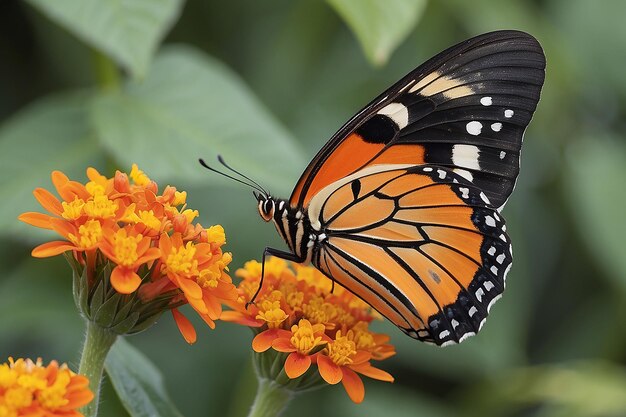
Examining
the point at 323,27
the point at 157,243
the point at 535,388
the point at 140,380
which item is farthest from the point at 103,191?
the point at 323,27

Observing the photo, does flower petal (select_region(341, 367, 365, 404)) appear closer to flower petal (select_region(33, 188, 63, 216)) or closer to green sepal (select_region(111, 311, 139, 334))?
green sepal (select_region(111, 311, 139, 334))

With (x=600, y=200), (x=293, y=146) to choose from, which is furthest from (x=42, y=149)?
(x=600, y=200)

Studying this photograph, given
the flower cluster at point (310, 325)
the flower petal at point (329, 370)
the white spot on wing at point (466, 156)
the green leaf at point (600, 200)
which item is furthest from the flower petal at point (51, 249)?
the green leaf at point (600, 200)

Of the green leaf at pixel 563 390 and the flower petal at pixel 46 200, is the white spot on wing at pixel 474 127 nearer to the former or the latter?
the flower petal at pixel 46 200

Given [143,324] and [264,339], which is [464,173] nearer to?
[264,339]

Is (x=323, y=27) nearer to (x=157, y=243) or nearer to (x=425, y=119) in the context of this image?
(x=425, y=119)

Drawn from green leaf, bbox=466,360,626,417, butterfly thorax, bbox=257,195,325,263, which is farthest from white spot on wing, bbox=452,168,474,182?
green leaf, bbox=466,360,626,417
